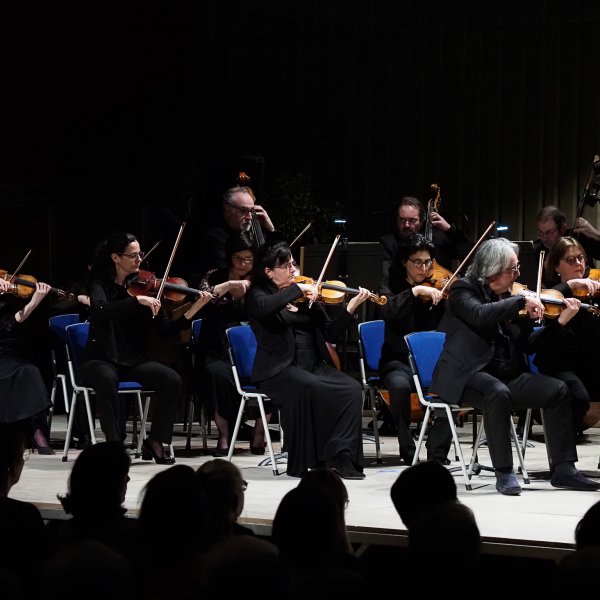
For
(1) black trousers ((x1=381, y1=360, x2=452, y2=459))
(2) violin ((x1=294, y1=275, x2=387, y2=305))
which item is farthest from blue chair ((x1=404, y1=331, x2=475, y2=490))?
(2) violin ((x1=294, y1=275, x2=387, y2=305))

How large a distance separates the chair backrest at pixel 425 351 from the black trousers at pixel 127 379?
127 cm

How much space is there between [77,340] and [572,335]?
2.57 m

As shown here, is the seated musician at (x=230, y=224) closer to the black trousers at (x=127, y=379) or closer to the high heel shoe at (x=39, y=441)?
the black trousers at (x=127, y=379)

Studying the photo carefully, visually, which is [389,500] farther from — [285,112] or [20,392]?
[285,112]

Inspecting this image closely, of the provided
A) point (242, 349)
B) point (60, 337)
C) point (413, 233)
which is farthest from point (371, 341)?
point (60, 337)

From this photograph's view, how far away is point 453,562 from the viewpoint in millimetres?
2289

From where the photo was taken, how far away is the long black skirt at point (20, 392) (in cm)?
627

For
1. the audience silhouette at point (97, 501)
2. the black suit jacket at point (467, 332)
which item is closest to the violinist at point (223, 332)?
the black suit jacket at point (467, 332)

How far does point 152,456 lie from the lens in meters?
6.25

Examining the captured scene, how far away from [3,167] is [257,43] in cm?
238

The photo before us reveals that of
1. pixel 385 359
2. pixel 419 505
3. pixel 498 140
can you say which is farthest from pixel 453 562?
pixel 498 140

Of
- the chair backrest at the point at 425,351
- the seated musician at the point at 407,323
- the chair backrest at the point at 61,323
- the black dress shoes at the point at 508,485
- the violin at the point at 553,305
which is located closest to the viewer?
the black dress shoes at the point at 508,485

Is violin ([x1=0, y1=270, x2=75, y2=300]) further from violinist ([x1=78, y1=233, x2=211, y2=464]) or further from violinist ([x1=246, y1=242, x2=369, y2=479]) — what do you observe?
violinist ([x1=246, y1=242, x2=369, y2=479])

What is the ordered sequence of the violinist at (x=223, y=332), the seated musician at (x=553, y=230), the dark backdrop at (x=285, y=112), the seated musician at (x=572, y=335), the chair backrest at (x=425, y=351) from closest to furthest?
the seated musician at (x=572, y=335) < the chair backrest at (x=425, y=351) < the violinist at (x=223, y=332) < the seated musician at (x=553, y=230) < the dark backdrop at (x=285, y=112)
